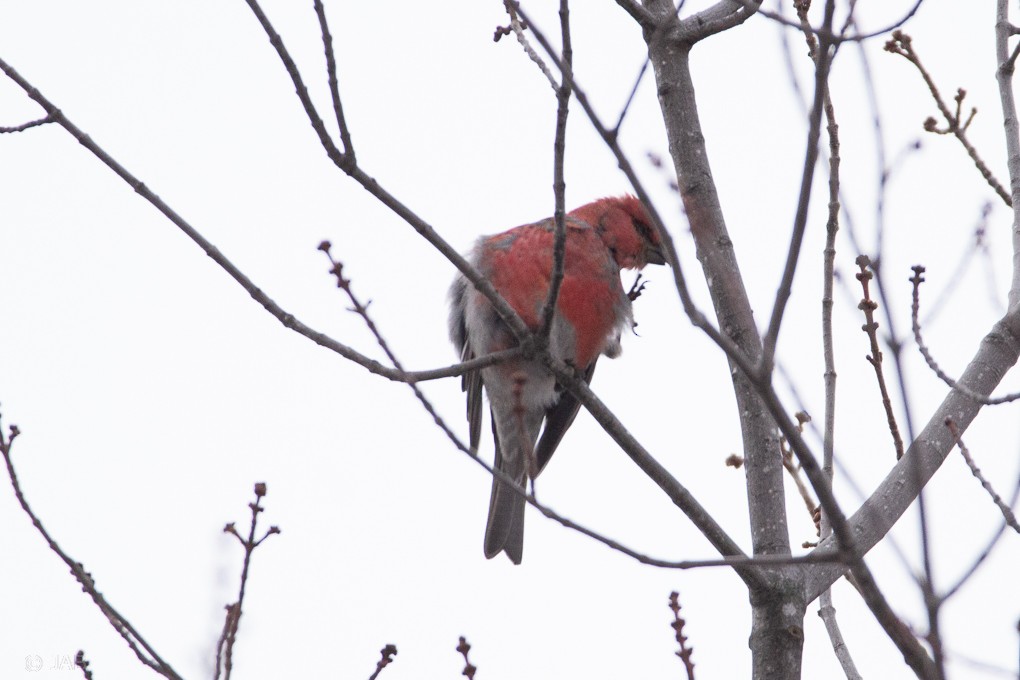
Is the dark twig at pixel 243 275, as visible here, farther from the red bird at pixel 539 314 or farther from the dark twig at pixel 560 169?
the red bird at pixel 539 314

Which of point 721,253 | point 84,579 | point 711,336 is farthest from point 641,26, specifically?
point 84,579

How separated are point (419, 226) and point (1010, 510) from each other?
4.95ft

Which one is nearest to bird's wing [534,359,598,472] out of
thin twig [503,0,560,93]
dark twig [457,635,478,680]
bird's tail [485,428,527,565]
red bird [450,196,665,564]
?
red bird [450,196,665,564]

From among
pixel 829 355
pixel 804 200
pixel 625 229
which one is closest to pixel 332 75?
pixel 804 200

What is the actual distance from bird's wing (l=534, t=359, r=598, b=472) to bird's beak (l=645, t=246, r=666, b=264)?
0.56 m

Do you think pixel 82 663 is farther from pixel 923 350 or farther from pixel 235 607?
pixel 923 350

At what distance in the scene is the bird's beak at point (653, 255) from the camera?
541cm

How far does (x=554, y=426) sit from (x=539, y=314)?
1.24 metres

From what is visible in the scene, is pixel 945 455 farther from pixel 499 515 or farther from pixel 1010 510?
pixel 499 515

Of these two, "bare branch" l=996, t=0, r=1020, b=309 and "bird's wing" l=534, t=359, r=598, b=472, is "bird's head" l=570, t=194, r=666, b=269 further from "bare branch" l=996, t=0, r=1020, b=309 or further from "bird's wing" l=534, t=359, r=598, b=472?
"bare branch" l=996, t=0, r=1020, b=309

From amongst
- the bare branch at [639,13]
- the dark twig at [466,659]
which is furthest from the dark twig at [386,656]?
the bare branch at [639,13]

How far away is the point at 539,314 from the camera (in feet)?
14.7

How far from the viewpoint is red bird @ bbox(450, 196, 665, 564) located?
4.79m

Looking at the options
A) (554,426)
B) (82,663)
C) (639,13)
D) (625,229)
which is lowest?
(82,663)
